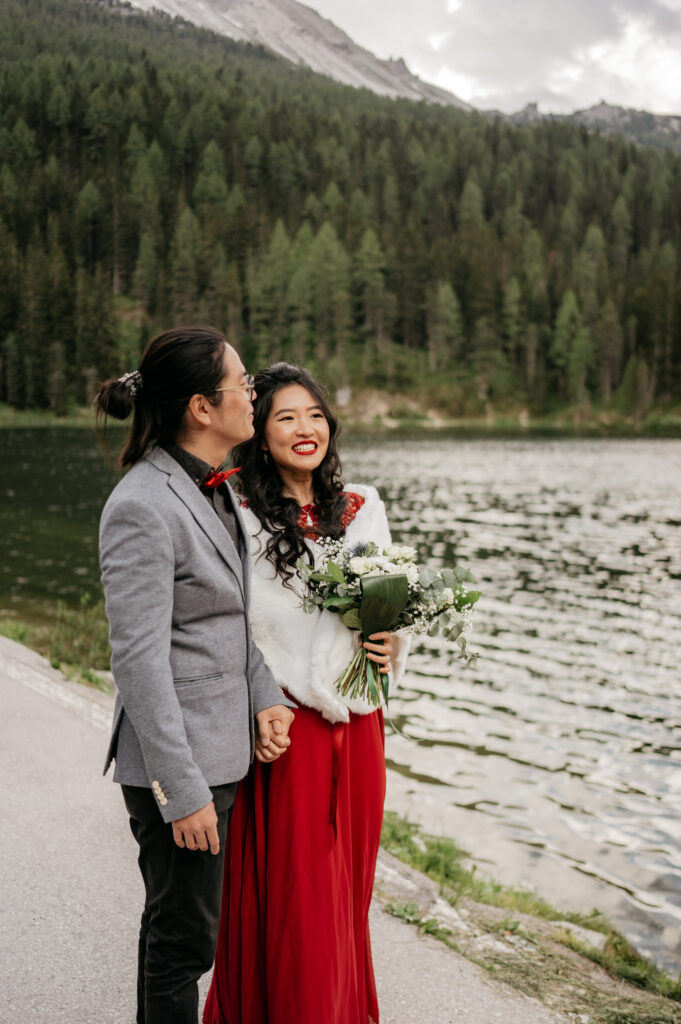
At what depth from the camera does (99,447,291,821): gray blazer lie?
2.43 meters

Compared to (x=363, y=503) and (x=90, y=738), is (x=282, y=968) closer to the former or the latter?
(x=363, y=503)

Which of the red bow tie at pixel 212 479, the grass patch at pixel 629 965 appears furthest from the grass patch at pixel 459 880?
the red bow tie at pixel 212 479

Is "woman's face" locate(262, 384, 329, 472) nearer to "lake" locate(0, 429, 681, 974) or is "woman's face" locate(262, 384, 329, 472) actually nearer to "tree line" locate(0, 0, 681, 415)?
"lake" locate(0, 429, 681, 974)

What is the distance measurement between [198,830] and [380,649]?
937mm

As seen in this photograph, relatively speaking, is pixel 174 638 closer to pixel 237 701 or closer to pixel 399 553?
pixel 237 701

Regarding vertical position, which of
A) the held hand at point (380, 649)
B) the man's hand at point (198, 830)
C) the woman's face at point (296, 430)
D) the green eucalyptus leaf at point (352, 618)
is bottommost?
the man's hand at point (198, 830)

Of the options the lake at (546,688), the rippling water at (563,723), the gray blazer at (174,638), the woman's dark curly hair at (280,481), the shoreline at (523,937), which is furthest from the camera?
the lake at (546,688)

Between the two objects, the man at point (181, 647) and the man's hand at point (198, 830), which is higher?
the man at point (181, 647)

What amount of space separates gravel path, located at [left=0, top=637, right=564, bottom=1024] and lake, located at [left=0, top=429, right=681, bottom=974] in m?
2.44

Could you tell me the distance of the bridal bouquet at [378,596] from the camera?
9.79ft

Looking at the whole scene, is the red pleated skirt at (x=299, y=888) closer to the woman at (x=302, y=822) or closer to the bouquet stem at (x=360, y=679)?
the woman at (x=302, y=822)

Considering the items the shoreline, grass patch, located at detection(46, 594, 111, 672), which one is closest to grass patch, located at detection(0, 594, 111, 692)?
grass patch, located at detection(46, 594, 111, 672)

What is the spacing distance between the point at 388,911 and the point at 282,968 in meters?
1.59

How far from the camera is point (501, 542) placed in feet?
79.9
